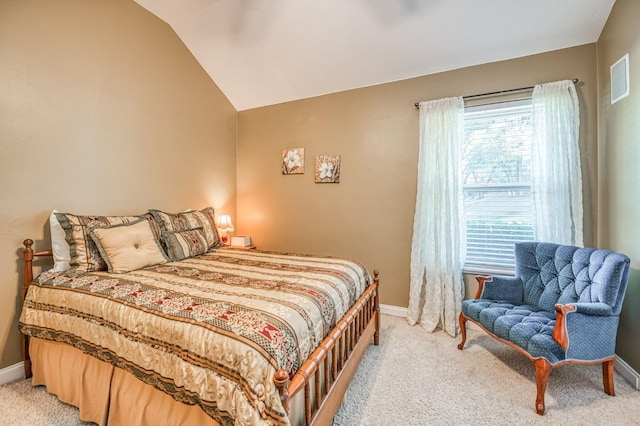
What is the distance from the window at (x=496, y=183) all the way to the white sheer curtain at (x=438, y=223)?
0.16m

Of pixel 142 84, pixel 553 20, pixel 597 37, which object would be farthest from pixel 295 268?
pixel 597 37

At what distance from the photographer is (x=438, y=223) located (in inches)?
114

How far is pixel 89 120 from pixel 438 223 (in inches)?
134

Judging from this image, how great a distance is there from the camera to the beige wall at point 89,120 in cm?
A: 205

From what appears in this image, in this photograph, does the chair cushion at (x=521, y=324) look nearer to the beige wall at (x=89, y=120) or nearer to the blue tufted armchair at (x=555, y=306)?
the blue tufted armchair at (x=555, y=306)

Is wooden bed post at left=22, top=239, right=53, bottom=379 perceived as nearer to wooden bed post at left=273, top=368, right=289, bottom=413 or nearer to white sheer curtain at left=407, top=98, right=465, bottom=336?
wooden bed post at left=273, top=368, right=289, bottom=413

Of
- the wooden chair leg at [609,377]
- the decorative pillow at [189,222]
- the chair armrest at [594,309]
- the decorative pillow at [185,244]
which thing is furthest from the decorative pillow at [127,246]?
the wooden chair leg at [609,377]

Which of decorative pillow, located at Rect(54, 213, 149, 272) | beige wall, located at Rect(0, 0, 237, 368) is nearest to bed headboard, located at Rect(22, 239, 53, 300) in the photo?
beige wall, located at Rect(0, 0, 237, 368)

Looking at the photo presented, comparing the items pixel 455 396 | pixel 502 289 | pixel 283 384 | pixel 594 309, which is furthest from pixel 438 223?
pixel 283 384

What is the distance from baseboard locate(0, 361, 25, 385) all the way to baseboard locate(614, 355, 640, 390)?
4.31 meters

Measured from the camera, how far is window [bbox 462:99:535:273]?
8.81 ft

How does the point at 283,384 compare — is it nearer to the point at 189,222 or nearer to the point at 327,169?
the point at 189,222

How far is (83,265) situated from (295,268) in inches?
60.3

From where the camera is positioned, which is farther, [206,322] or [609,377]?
[609,377]
